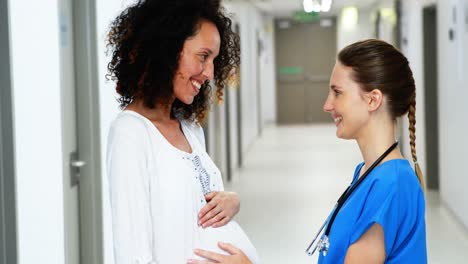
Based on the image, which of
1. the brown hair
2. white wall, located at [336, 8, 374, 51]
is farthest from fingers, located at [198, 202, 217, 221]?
white wall, located at [336, 8, 374, 51]

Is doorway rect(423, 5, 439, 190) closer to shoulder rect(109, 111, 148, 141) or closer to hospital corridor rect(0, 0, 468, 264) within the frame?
hospital corridor rect(0, 0, 468, 264)

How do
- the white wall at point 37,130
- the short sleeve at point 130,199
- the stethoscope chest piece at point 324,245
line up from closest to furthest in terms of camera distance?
1. the short sleeve at point 130,199
2. the stethoscope chest piece at point 324,245
3. the white wall at point 37,130

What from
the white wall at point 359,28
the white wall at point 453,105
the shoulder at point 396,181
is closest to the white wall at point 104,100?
the shoulder at point 396,181

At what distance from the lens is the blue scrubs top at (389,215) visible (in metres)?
1.75

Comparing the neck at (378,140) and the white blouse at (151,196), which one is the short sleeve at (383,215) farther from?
the white blouse at (151,196)

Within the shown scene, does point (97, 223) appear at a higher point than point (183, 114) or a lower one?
lower

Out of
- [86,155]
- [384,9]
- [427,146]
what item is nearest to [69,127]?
[86,155]

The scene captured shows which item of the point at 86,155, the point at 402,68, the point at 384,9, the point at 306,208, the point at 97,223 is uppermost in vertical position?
the point at 384,9

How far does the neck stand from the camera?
1.86 metres

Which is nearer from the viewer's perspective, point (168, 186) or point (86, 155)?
point (168, 186)

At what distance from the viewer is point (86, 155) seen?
4.11 metres

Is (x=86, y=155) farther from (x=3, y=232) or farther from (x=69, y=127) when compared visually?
(x=3, y=232)

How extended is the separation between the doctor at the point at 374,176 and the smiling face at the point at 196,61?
0.36m

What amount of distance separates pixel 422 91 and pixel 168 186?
26.8ft
